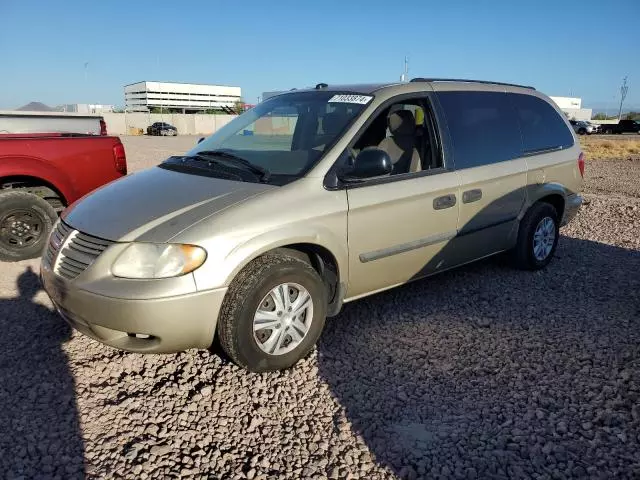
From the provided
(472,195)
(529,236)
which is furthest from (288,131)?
(529,236)

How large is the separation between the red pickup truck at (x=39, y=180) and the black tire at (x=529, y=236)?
4.51 meters

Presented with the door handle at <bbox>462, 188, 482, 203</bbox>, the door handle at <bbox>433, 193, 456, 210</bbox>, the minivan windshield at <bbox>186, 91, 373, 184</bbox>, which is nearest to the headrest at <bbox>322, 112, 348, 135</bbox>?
the minivan windshield at <bbox>186, 91, 373, 184</bbox>

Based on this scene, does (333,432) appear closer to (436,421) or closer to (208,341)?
(436,421)

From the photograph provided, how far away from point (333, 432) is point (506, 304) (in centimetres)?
235

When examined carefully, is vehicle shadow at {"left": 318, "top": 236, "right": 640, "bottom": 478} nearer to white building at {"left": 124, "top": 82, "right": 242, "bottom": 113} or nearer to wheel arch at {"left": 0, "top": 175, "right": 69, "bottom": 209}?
wheel arch at {"left": 0, "top": 175, "right": 69, "bottom": 209}

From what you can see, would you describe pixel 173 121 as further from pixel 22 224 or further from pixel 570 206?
pixel 570 206

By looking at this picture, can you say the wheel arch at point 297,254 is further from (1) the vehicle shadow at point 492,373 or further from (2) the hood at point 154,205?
(1) the vehicle shadow at point 492,373

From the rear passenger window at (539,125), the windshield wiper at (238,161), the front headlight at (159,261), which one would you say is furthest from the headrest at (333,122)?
the rear passenger window at (539,125)

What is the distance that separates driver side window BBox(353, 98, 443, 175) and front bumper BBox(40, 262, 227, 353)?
1833 mm

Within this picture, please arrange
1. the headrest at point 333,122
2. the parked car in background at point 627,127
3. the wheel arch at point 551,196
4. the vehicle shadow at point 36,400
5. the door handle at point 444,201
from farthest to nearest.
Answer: the parked car in background at point 627,127 < the wheel arch at point 551,196 < the door handle at point 444,201 < the headrest at point 333,122 < the vehicle shadow at point 36,400

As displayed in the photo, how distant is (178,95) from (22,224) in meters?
108

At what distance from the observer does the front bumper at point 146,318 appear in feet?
9.04

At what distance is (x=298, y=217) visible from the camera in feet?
10.4

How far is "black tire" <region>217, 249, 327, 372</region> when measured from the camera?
295cm
